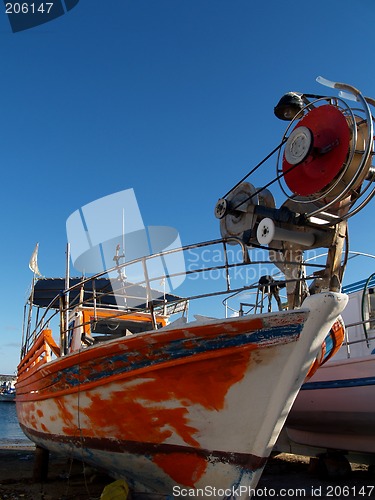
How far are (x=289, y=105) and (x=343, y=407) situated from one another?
448 cm

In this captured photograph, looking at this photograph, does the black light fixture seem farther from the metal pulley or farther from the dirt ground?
the dirt ground

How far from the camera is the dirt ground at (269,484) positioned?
585cm

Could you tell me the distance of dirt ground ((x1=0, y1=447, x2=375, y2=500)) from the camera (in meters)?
5.85

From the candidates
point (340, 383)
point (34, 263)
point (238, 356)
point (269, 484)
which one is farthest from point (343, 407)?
point (34, 263)

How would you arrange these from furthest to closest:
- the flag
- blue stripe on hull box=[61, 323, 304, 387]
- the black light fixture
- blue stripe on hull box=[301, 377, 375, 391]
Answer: the flag → blue stripe on hull box=[301, 377, 375, 391] → the black light fixture → blue stripe on hull box=[61, 323, 304, 387]

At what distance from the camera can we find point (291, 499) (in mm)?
5582

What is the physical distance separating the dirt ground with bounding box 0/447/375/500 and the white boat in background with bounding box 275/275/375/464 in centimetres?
41

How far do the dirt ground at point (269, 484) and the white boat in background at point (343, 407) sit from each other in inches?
16.2

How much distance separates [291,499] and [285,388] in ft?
9.17

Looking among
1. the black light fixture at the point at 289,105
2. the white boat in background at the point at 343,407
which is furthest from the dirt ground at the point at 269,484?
the black light fixture at the point at 289,105

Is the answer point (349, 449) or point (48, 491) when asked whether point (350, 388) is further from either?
point (48, 491)

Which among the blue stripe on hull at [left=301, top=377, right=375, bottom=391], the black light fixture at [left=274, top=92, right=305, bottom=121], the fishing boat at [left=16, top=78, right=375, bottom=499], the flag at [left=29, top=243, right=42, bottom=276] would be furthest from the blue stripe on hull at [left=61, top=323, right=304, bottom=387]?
the flag at [left=29, top=243, right=42, bottom=276]

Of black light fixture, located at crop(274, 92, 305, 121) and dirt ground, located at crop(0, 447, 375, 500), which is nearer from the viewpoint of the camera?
black light fixture, located at crop(274, 92, 305, 121)

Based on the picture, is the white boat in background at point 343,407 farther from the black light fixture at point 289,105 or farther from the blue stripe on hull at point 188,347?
the black light fixture at point 289,105
